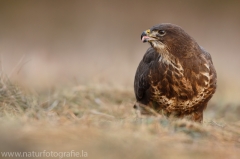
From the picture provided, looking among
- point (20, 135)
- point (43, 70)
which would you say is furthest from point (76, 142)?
point (43, 70)

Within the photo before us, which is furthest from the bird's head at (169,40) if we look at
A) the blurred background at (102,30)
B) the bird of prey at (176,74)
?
the blurred background at (102,30)

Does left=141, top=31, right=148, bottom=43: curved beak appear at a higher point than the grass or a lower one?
higher

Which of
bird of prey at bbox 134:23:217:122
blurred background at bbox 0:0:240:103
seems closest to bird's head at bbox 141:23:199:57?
bird of prey at bbox 134:23:217:122

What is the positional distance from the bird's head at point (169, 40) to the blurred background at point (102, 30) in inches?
176

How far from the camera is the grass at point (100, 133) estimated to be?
5.02 metres

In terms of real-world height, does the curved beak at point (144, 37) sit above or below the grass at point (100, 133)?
above

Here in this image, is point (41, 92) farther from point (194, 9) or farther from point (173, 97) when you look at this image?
point (194, 9)

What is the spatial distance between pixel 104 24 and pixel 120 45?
175cm

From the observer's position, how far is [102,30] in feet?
53.6

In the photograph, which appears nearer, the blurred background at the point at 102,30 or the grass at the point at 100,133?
the grass at the point at 100,133

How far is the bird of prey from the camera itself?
278 inches

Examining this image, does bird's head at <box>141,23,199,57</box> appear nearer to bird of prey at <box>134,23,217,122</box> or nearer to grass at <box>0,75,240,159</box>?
bird of prey at <box>134,23,217,122</box>

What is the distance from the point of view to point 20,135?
5152 mm

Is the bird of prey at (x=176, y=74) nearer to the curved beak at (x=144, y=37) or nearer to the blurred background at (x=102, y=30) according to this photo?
the curved beak at (x=144, y=37)
